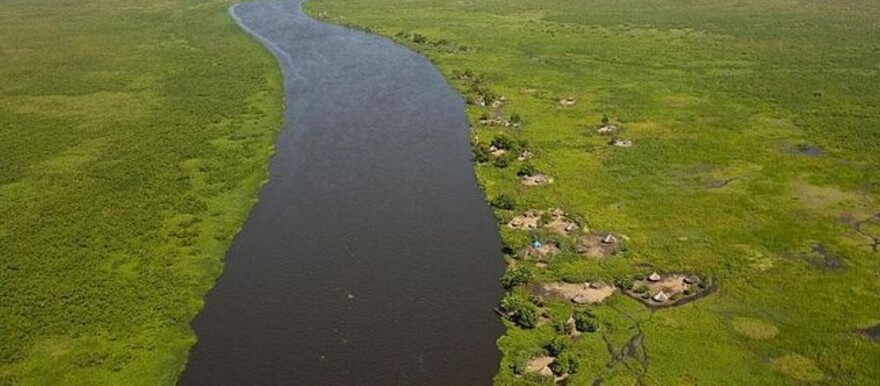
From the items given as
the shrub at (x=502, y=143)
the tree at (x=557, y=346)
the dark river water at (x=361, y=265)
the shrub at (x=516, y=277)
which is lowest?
the dark river water at (x=361, y=265)

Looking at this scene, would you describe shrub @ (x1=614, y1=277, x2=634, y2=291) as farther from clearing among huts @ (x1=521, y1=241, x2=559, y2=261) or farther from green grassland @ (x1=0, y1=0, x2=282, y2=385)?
green grassland @ (x1=0, y1=0, x2=282, y2=385)

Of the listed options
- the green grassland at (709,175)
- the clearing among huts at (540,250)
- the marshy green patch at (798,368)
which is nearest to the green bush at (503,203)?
the green grassland at (709,175)

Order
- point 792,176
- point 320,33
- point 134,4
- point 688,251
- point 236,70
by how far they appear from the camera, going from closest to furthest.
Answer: point 688,251 → point 792,176 → point 236,70 → point 320,33 → point 134,4

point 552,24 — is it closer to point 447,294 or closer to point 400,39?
point 400,39

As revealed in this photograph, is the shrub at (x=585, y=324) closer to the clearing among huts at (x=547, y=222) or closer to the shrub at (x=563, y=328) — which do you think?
the shrub at (x=563, y=328)

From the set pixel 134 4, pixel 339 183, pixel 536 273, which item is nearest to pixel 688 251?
pixel 536 273

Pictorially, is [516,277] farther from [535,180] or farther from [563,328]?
[535,180]
